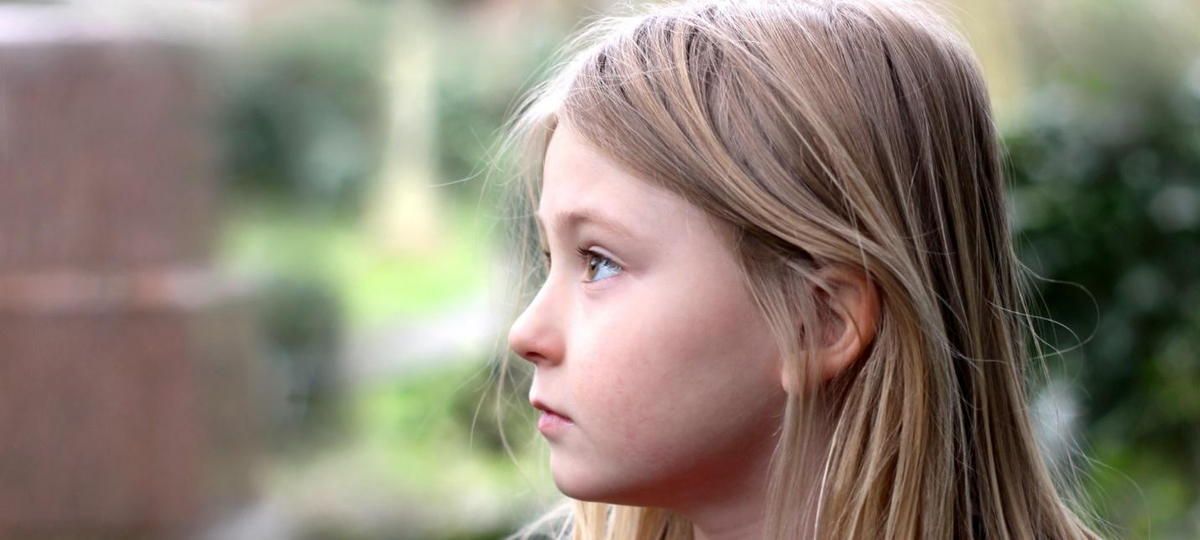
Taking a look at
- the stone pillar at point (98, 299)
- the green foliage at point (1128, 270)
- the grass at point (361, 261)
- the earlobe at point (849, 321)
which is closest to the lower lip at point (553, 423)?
the earlobe at point (849, 321)

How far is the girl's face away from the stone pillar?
355 centimetres

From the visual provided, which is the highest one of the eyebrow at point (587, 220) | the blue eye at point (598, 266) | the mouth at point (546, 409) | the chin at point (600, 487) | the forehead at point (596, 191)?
the forehead at point (596, 191)

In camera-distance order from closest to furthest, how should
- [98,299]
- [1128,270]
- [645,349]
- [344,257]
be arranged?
[645,349] < [1128,270] < [98,299] < [344,257]

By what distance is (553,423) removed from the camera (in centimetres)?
132

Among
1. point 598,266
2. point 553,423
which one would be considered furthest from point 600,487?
point 598,266

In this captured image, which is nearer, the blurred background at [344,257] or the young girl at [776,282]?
the young girl at [776,282]

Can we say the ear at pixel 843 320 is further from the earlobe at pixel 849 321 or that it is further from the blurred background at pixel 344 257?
the blurred background at pixel 344 257

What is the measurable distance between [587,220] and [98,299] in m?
3.66

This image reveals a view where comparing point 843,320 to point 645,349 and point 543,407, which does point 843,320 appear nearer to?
point 645,349

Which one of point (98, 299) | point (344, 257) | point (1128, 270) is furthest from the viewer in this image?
point (344, 257)

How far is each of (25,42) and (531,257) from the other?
345cm

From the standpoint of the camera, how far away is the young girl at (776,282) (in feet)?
4.13

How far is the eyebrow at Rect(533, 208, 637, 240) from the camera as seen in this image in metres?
1.27

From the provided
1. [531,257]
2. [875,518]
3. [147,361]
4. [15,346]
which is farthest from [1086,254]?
[15,346]
